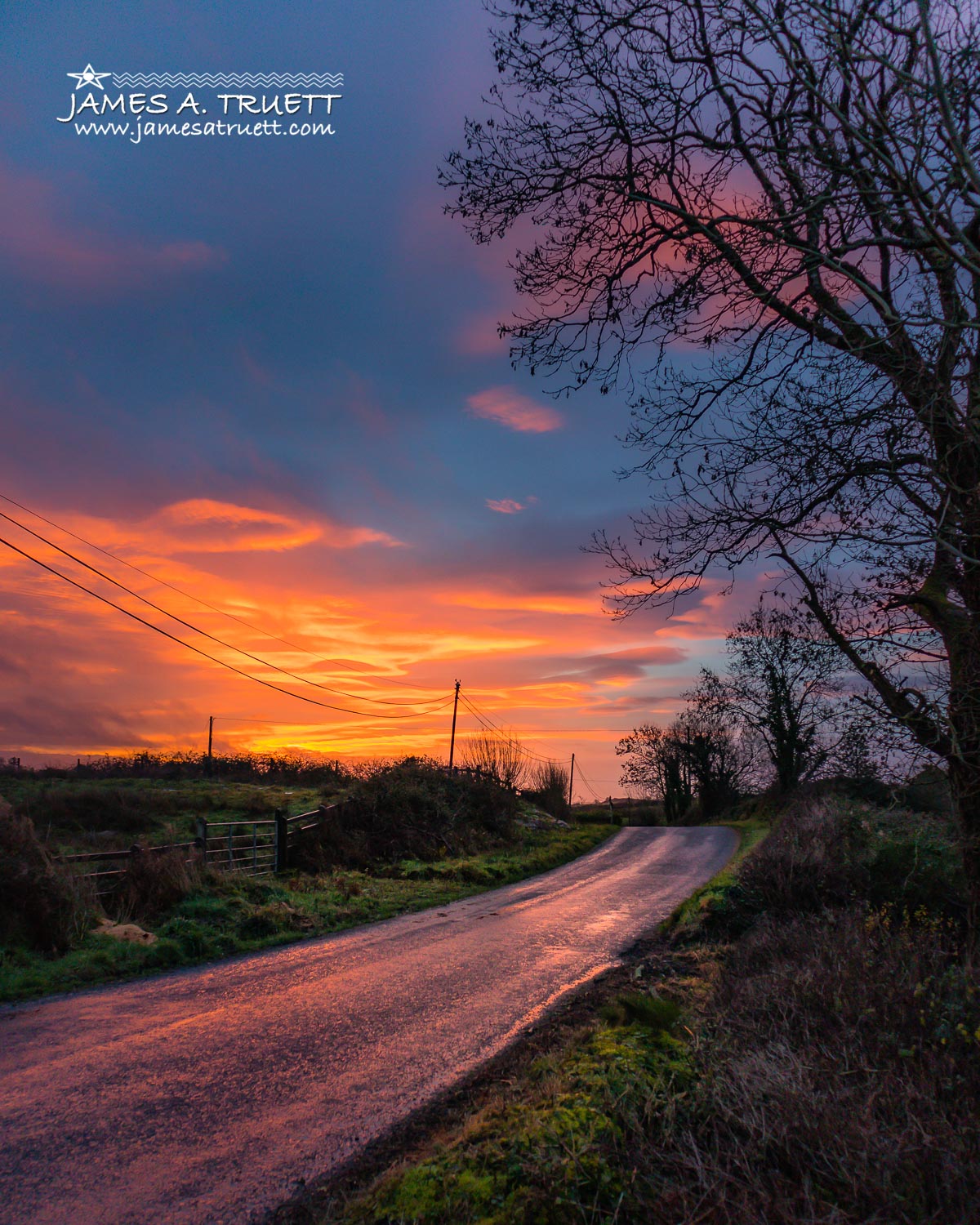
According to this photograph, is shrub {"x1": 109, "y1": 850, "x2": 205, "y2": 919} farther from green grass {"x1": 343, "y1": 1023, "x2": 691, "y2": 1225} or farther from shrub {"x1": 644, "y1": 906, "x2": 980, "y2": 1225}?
shrub {"x1": 644, "y1": 906, "x2": 980, "y2": 1225}

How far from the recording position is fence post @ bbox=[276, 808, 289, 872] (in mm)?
17906

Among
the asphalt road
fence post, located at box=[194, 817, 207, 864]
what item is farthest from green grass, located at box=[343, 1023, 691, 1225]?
fence post, located at box=[194, 817, 207, 864]

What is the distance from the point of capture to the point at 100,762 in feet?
138

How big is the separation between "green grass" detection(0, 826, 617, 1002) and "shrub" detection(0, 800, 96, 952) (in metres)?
0.30

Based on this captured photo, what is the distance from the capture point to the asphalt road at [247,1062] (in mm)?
4160

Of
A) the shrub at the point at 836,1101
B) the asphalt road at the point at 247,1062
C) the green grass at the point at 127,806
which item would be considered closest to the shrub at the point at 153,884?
the asphalt road at the point at 247,1062

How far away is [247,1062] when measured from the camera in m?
5.92

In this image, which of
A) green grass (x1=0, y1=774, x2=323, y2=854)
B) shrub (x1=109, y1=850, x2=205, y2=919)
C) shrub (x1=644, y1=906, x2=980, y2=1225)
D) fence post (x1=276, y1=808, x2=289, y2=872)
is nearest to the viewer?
shrub (x1=644, y1=906, x2=980, y2=1225)

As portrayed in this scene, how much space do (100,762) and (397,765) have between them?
83.4ft

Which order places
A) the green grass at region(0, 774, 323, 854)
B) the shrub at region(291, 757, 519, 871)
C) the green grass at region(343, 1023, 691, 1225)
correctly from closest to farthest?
the green grass at region(343, 1023, 691, 1225), the shrub at region(291, 757, 519, 871), the green grass at region(0, 774, 323, 854)

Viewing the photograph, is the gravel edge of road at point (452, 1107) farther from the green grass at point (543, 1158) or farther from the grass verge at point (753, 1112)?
the green grass at point (543, 1158)

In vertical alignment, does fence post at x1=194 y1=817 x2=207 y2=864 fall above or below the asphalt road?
above

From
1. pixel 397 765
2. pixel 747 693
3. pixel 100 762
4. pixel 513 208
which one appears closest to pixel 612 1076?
pixel 513 208

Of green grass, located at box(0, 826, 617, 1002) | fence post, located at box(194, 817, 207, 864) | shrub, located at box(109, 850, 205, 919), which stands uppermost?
fence post, located at box(194, 817, 207, 864)
